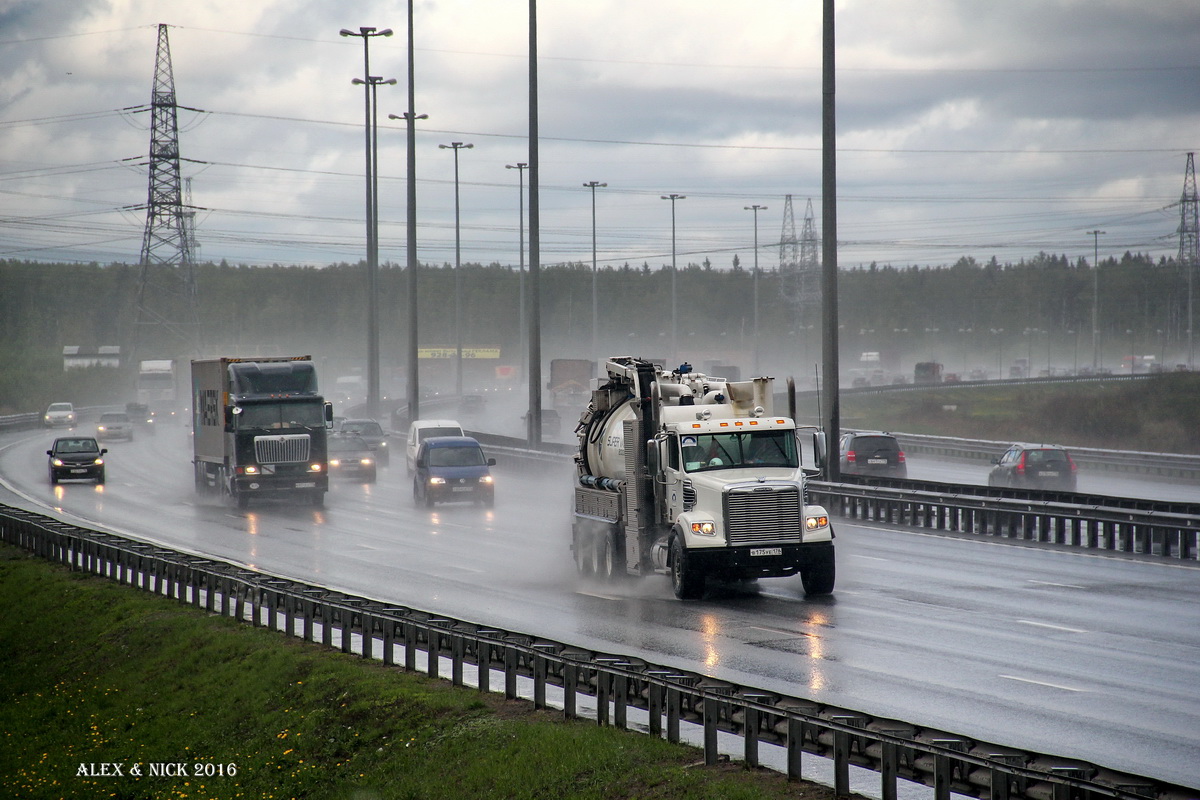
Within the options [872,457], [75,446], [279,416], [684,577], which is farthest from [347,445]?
[684,577]

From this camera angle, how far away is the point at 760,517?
2044cm

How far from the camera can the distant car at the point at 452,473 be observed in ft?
129

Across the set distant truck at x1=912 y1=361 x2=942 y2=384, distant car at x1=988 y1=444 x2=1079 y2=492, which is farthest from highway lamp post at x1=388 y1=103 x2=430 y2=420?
distant truck at x1=912 y1=361 x2=942 y2=384

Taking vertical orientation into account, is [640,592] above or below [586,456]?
below

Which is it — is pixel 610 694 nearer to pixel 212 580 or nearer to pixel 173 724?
pixel 173 724

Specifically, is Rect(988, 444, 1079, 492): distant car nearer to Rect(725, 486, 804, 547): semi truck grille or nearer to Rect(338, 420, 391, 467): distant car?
Rect(725, 486, 804, 547): semi truck grille

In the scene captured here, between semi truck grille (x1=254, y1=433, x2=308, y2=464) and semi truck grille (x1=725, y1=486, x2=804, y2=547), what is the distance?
21262 mm

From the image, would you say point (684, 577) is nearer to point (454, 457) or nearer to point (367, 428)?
point (454, 457)

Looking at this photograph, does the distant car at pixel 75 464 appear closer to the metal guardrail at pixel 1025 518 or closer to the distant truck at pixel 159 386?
the metal guardrail at pixel 1025 518

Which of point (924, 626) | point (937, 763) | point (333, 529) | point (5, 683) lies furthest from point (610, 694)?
point (333, 529)

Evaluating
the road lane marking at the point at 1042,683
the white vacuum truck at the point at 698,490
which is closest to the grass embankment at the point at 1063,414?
the white vacuum truck at the point at 698,490

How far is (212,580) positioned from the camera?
20625 mm

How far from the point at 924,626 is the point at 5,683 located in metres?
13.7

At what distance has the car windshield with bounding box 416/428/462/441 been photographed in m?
46.8
